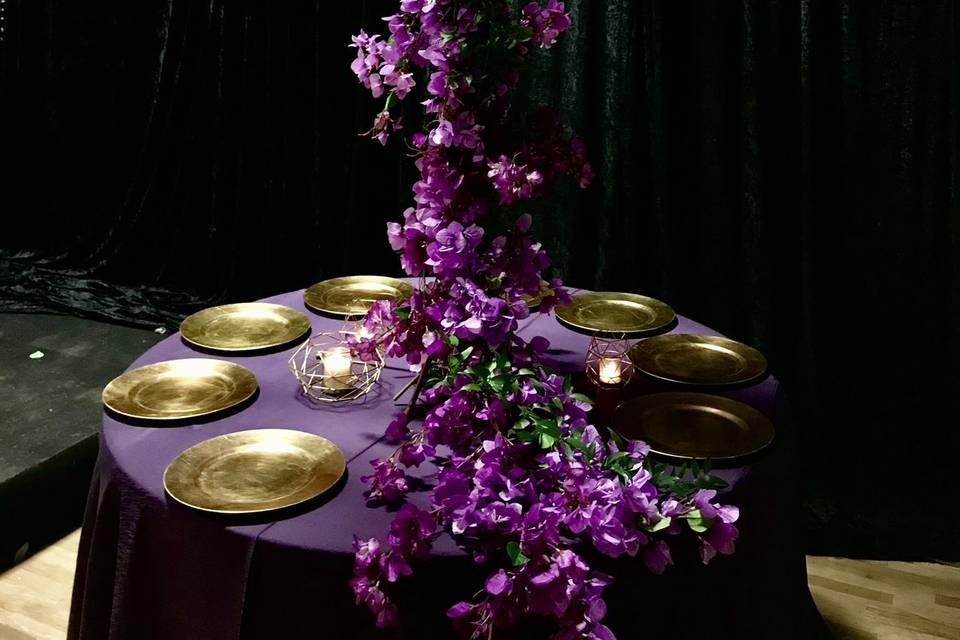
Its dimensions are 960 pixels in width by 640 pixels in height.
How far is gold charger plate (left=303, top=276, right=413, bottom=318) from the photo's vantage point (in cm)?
203

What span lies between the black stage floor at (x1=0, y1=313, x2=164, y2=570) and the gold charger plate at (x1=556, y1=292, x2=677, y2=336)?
1451mm

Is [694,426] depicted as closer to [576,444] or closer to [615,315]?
[576,444]

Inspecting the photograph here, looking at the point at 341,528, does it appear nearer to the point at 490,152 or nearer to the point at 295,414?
the point at 295,414

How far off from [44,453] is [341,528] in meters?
1.58

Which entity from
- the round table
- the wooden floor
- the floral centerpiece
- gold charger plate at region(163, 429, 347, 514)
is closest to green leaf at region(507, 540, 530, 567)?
the floral centerpiece

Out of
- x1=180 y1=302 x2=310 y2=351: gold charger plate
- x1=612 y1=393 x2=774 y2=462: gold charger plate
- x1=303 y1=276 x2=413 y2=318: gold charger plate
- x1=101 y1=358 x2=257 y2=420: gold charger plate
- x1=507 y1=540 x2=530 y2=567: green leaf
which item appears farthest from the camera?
x1=303 y1=276 x2=413 y2=318: gold charger plate

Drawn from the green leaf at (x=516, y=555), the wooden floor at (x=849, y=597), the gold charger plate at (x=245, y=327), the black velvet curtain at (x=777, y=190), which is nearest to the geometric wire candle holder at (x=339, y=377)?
the gold charger plate at (x=245, y=327)

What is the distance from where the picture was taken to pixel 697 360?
1813 mm

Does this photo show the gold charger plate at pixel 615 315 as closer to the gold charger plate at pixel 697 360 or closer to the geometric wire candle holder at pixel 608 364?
the gold charger plate at pixel 697 360

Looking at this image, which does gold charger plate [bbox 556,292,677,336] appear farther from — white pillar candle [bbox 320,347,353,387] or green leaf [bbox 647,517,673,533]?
green leaf [bbox 647,517,673,533]

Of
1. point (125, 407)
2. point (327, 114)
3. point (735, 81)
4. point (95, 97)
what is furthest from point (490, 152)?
point (95, 97)

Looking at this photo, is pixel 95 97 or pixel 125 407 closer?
pixel 125 407

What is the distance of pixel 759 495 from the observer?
56.1 inches

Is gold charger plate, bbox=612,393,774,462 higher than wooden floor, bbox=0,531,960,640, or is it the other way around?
gold charger plate, bbox=612,393,774,462
